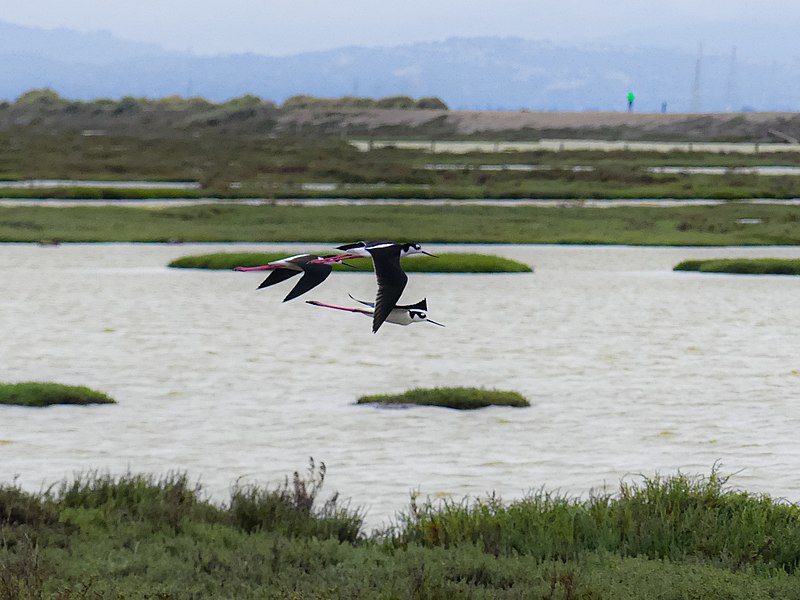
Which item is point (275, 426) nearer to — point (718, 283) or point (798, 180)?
point (718, 283)

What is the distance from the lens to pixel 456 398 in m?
19.8

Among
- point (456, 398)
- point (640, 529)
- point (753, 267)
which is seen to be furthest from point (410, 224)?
point (640, 529)

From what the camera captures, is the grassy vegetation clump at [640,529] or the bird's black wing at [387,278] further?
the grassy vegetation clump at [640,529]

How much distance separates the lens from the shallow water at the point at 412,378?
16.2 metres

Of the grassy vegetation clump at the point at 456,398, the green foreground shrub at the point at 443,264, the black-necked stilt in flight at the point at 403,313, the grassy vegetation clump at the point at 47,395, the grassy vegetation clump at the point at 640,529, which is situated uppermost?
the black-necked stilt in flight at the point at 403,313

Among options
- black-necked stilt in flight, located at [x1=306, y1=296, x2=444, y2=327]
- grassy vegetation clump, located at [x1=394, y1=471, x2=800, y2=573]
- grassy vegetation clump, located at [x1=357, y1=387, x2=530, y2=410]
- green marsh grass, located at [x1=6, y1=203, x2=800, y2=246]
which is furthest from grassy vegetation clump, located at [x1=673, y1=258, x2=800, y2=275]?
black-necked stilt in flight, located at [x1=306, y1=296, x2=444, y2=327]

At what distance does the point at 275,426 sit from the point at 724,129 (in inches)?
6320

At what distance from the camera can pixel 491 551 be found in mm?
11188

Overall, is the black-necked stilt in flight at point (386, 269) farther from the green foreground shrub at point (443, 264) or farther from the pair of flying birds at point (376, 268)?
the green foreground shrub at point (443, 264)

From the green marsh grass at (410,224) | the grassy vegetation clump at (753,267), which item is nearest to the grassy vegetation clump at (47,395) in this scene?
the grassy vegetation clump at (753,267)

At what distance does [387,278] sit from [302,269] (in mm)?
279

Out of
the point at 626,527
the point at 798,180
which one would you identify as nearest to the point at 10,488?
the point at 626,527

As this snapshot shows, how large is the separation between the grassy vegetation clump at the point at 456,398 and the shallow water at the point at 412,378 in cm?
→ 32

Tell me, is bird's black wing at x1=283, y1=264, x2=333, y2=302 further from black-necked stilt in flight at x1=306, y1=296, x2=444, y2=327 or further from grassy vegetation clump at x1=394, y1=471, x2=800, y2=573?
grassy vegetation clump at x1=394, y1=471, x2=800, y2=573
